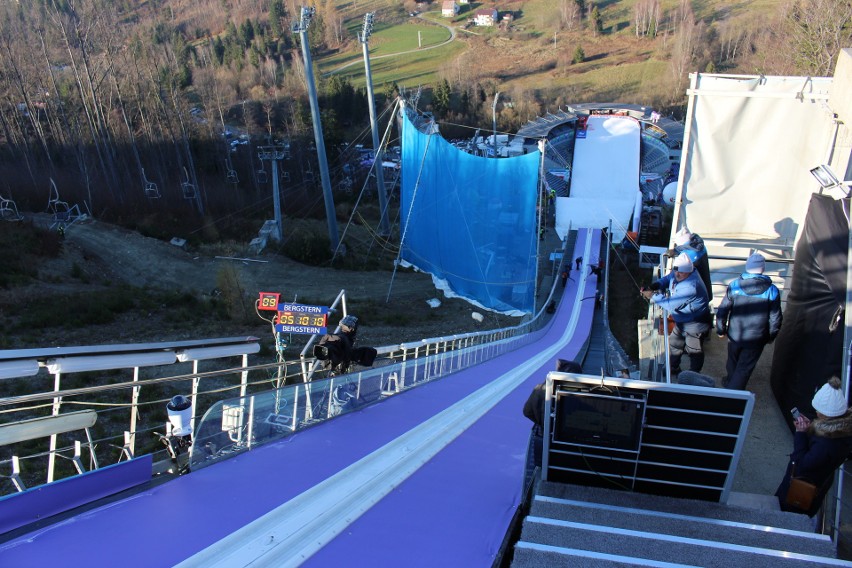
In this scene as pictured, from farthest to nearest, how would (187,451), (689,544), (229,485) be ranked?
(187,451) < (229,485) < (689,544)

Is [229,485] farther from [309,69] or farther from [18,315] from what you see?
[309,69]

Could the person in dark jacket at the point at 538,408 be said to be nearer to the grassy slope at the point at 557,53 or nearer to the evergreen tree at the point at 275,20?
the grassy slope at the point at 557,53

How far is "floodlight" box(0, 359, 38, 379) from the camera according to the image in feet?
9.92

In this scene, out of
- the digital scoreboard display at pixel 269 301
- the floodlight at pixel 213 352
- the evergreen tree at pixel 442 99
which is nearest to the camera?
the floodlight at pixel 213 352

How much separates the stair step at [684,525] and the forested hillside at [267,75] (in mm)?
21033

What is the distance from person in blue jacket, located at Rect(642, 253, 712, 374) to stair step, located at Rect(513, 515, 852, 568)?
301 cm

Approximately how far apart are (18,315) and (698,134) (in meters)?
15.3

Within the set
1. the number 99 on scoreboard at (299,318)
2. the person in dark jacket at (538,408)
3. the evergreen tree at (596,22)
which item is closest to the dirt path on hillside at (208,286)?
the number 99 on scoreboard at (299,318)

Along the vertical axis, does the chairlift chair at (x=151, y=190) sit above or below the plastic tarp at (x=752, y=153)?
below

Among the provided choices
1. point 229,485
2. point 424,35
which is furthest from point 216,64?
point 229,485

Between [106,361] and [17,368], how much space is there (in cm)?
58

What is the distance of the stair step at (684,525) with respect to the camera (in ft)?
9.98

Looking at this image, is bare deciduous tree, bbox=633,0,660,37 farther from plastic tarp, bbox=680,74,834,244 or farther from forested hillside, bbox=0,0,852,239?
plastic tarp, bbox=680,74,834,244

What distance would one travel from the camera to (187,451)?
13.9 feet
